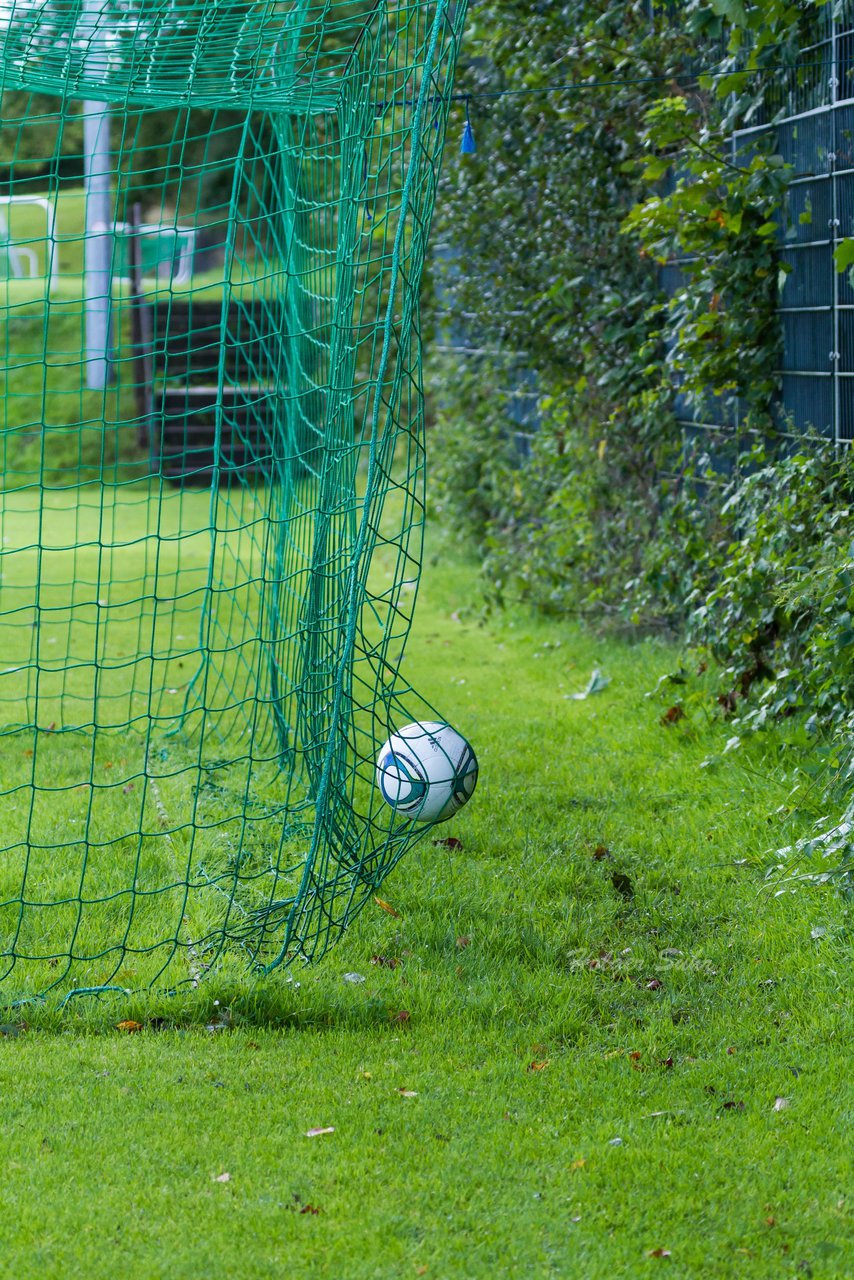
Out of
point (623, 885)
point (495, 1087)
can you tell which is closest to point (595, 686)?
point (623, 885)

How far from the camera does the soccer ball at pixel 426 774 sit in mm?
3748

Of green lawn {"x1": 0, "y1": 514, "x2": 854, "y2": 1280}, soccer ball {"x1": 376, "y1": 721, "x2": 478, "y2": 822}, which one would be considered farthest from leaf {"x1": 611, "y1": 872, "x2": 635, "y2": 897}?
soccer ball {"x1": 376, "y1": 721, "x2": 478, "y2": 822}

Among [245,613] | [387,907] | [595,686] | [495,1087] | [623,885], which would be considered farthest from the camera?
[595,686]

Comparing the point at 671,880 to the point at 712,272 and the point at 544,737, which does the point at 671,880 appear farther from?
the point at 712,272

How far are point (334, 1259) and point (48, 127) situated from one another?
22.0 m

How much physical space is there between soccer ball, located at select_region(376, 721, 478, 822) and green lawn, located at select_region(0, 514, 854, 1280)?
365mm

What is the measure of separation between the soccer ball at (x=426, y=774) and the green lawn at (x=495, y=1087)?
1.20 feet

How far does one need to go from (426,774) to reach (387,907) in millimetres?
495

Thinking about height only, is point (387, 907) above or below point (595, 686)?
below

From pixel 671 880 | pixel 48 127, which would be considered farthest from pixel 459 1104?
pixel 48 127

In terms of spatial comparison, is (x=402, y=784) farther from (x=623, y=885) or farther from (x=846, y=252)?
(x=846, y=252)

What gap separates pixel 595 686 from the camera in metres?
6.56

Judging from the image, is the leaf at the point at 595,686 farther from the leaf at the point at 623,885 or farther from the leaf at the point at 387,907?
the leaf at the point at 387,907

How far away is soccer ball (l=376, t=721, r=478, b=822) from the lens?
375 cm
